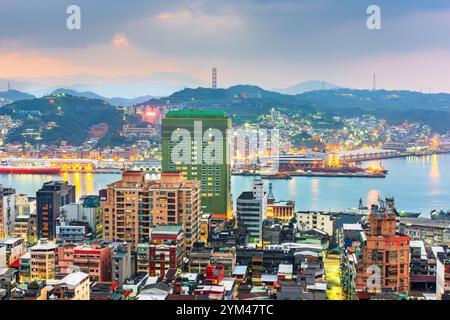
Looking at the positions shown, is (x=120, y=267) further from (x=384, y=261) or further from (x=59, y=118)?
(x=59, y=118)

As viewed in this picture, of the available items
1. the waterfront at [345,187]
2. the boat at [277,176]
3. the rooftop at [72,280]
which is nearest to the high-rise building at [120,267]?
the rooftop at [72,280]

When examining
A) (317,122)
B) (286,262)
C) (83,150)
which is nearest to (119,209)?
(286,262)

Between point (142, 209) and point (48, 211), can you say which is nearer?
point (142, 209)

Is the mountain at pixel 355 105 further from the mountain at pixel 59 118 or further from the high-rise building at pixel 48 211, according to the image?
the high-rise building at pixel 48 211

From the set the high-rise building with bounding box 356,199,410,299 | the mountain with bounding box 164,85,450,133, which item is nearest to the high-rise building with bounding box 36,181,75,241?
the high-rise building with bounding box 356,199,410,299

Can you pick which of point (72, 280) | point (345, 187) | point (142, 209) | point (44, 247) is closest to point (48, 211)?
point (142, 209)

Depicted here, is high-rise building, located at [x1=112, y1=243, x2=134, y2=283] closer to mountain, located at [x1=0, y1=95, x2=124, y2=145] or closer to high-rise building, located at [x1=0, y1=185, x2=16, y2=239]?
high-rise building, located at [x1=0, y1=185, x2=16, y2=239]
